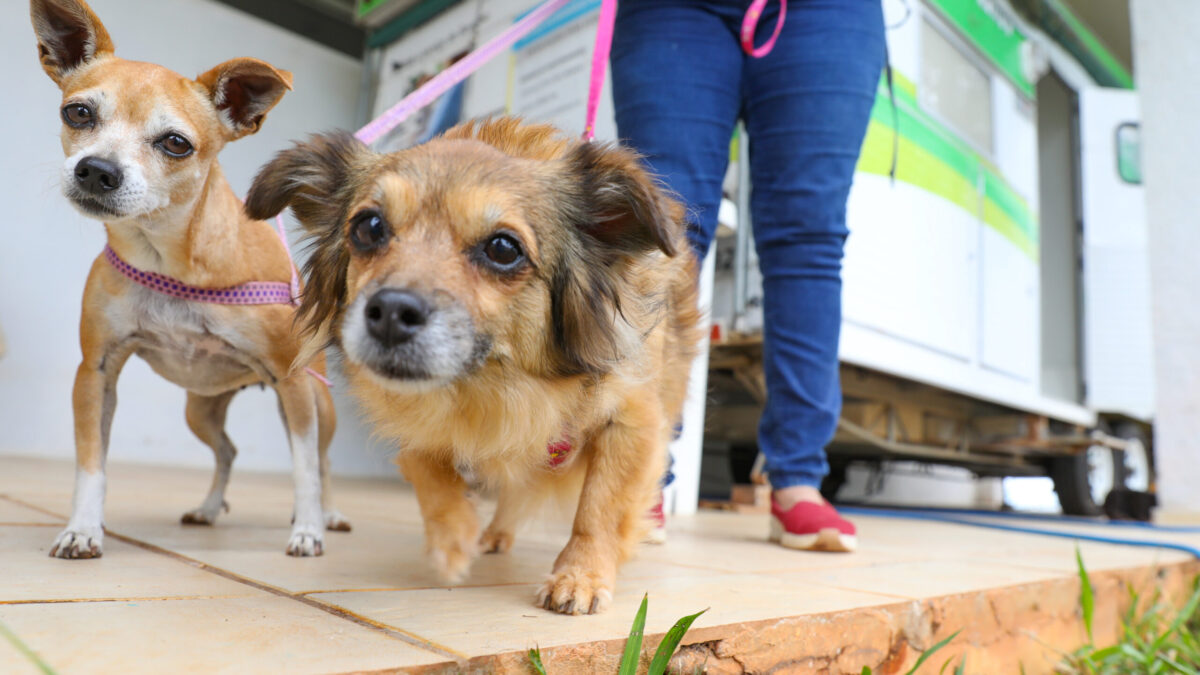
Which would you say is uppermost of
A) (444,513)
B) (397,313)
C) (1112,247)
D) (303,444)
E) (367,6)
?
(367,6)

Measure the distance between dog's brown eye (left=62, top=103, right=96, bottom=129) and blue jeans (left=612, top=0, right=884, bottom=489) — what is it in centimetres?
124

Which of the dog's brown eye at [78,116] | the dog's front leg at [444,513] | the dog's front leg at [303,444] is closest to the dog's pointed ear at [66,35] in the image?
the dog's brown eye at [78,116]

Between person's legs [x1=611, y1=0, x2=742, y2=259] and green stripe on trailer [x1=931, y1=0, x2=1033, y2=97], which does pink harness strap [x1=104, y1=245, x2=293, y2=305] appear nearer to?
person's legs [x1=611, y1=0, x2=742, y2=259]

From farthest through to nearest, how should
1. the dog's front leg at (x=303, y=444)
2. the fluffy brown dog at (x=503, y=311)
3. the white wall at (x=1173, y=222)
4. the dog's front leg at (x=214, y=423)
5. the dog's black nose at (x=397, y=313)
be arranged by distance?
the white wall at (x=1173, y=222)
the dog's front leg at (x=214, y=423)
the dog's front leg at (x=303, y=444)
the fluffy brown dog at (x=503, y=311)
the dog's black nose at (x=397, y=313)

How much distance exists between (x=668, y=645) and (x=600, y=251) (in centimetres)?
69

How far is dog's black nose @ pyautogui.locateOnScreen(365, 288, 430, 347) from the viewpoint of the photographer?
1098 millimetres

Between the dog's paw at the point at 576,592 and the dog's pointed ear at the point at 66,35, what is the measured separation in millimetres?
1345

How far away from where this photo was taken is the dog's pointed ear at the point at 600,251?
1367 millimetres

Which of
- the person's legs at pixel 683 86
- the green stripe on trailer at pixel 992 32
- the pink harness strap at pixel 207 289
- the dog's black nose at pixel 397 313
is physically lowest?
the dog's black nose at pixel 397 313

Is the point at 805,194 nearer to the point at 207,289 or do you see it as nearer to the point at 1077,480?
the point at 207,289

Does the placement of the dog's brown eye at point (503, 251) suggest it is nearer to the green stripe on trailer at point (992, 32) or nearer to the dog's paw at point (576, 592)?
the dog's paw at point (576, 592)

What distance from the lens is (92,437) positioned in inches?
62.7

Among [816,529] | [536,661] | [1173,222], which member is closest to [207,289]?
[536,661]

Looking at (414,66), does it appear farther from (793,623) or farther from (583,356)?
(793,623)
